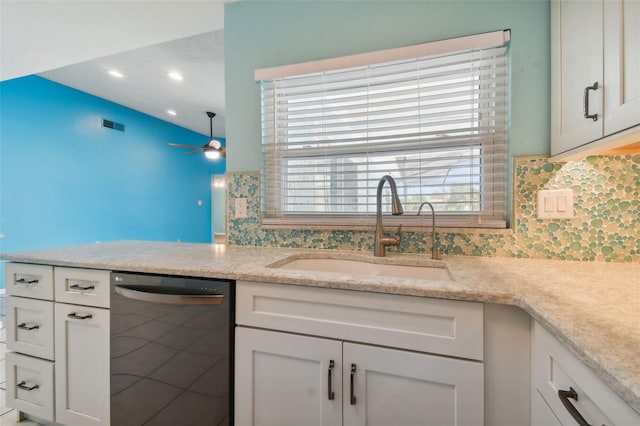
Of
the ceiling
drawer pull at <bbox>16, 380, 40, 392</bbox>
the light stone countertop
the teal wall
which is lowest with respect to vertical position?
drawer pull at <bbox>16, 380, 40, 392</bbox>

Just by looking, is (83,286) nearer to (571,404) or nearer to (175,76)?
(571,404)

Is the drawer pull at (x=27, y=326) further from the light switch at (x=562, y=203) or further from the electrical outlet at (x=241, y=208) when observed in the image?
the light switch at (x=562, y=203)

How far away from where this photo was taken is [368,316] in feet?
2.90

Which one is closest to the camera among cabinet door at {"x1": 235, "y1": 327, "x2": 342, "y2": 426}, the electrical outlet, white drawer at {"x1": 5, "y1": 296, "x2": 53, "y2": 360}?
cabinet door at {"x1": 235, "y1": 327, "x2": 342, "y2": 426}

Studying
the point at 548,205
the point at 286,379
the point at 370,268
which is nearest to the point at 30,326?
the point at 286,379

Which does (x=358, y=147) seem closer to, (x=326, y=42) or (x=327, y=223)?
(x=327, y=223)

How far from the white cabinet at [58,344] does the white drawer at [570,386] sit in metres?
1.57

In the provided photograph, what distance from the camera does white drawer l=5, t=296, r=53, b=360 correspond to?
1281 mm

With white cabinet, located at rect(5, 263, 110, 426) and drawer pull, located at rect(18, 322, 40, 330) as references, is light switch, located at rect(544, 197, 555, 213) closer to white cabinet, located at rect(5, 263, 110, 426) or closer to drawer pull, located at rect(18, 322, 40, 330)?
white cabinet, located at rect(5, 263, 110, 426)

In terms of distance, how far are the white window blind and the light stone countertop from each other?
306 mm

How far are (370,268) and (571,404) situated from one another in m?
0.85

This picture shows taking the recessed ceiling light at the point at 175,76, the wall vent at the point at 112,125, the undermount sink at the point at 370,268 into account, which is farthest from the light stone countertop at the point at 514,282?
the wall vent at the point at 112,125

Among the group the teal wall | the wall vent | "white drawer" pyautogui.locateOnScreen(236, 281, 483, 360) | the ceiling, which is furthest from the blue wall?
"white drawer" pyautogui.locateOnScreen(236, 281, 483, 360)

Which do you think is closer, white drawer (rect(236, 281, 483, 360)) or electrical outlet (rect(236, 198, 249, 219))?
white drawer (rect(236, 281, 483, 360))
